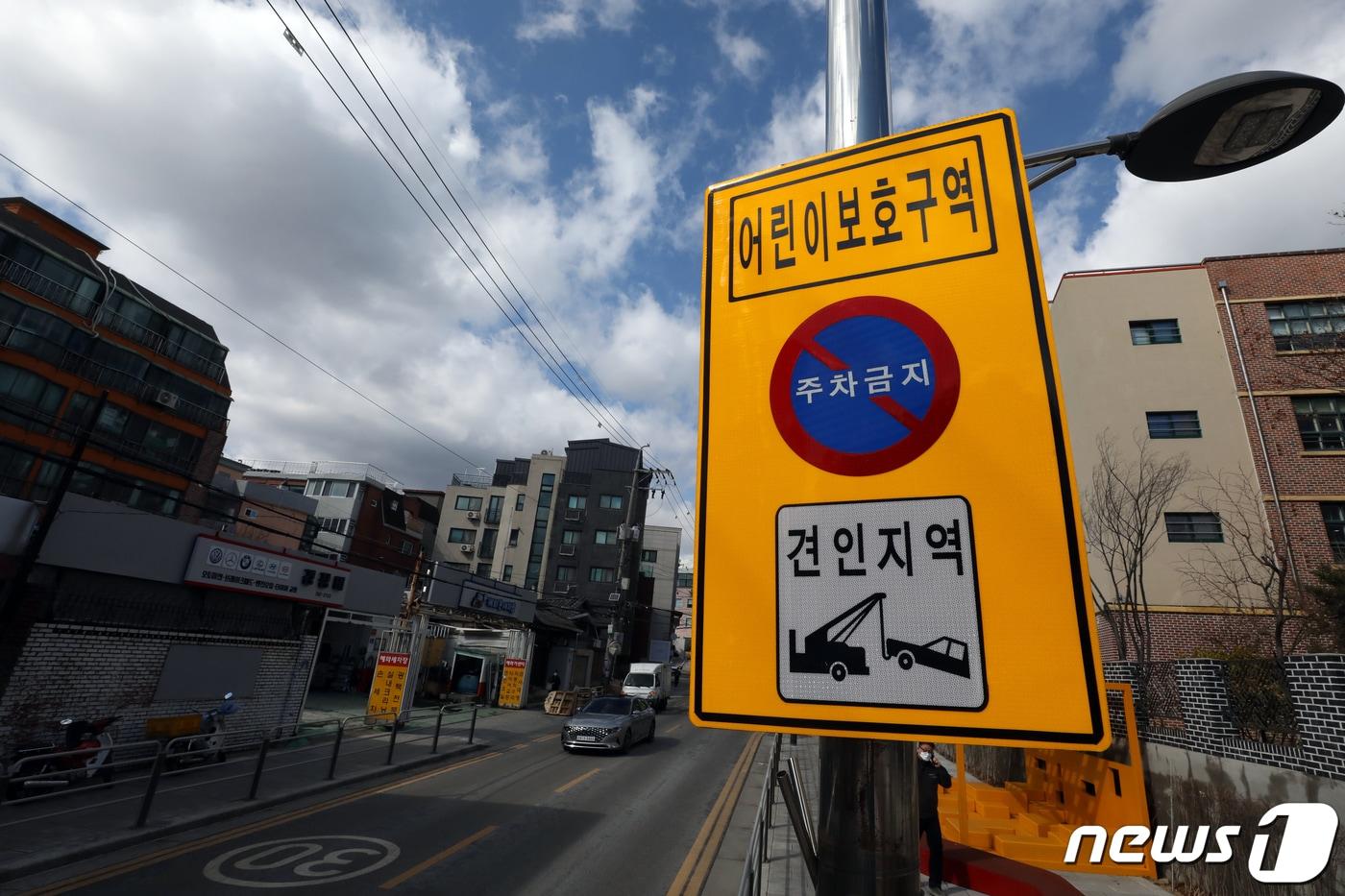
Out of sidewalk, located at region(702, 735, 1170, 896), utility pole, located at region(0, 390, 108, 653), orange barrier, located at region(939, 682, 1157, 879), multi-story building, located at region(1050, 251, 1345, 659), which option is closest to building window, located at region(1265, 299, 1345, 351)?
multi-story building, located at region(1050, 251, 1345, 659)

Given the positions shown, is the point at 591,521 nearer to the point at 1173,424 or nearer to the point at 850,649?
the point at 1173,424

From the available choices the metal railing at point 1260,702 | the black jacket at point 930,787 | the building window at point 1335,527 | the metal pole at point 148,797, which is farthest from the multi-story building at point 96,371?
the building window at point 1335,527

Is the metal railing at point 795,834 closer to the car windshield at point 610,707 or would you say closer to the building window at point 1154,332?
the car windshield at point 610,707

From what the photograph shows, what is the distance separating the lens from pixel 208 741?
12.4 meters

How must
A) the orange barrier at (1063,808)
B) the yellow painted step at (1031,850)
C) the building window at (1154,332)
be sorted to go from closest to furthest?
the orange barrier at (1063,808), the yellow painted step at (1031,850), the building window at (1154,332)

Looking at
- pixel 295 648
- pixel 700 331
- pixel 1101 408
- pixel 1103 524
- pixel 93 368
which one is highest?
pixel 93 368

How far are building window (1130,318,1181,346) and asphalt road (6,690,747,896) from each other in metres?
20.2

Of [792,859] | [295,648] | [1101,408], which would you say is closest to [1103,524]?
[1101,408]

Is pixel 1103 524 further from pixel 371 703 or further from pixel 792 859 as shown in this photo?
pixel 371 703

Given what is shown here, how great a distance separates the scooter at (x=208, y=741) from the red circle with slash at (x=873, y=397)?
547 inches

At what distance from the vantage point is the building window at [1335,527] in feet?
58.1

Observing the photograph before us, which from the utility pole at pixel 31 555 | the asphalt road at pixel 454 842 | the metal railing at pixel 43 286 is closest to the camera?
the asphalt road at pixel 454 842

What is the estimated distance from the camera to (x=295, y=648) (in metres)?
15.6

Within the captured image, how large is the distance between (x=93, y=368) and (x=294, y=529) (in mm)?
15706
